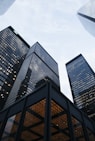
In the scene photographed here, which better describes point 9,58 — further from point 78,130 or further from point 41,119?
point 41,119

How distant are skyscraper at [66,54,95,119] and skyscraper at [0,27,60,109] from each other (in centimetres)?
2006

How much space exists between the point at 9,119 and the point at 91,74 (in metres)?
140

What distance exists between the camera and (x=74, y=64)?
601ft

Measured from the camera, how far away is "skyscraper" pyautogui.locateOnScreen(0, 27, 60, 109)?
10522cm

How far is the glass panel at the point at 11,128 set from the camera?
12.6m

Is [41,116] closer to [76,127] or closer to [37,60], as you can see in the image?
[76,127]

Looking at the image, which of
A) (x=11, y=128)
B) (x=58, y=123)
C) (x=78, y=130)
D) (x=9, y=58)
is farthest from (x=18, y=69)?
(x=58, y=123)

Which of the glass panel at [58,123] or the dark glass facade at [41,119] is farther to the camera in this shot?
the glass panel at [58,123]

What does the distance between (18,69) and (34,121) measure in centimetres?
12879

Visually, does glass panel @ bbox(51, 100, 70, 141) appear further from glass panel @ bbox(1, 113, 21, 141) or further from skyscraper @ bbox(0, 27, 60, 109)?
skyscraper @ bbox(0, 27, 60, 109)

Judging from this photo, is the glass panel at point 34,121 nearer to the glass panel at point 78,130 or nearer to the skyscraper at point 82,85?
the glass panel at point 78,130

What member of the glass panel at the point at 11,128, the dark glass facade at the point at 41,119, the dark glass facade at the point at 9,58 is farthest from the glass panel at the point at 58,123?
the dark glass facade at the point at 9,58

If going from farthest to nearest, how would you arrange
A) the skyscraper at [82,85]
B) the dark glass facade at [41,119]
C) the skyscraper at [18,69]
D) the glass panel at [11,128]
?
the skyscraper at [82,85] → the skyscraper at [18,69] → the glass panel at [11,128] → the dark glass facade at [41,119]

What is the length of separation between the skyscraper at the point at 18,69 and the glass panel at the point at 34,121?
83.8m
